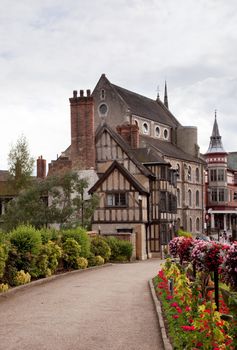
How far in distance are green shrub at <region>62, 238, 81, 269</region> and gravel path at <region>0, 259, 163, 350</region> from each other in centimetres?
425

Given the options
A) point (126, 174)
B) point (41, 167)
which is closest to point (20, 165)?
point (41, 167)

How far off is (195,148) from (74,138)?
84.6 feet

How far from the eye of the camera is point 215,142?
81.5m

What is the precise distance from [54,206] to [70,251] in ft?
42.9

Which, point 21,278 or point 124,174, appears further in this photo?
point 124,174

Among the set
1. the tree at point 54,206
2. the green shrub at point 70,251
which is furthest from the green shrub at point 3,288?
the tree at point 54,206

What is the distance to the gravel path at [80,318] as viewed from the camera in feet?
31.9

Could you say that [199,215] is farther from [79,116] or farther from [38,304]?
[38,304]

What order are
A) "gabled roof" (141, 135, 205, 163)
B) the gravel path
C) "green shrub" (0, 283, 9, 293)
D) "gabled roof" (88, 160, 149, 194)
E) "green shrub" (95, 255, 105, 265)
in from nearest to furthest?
the gravel path < "green shrub" (0, 283, 9, 293) < "green shrub" (95, 255, 105, 265) < "gabled roof" (88, 160, 149, 194) < "gabled roof" (141, 135, 205, 163)

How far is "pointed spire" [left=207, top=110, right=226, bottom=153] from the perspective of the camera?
8000cm

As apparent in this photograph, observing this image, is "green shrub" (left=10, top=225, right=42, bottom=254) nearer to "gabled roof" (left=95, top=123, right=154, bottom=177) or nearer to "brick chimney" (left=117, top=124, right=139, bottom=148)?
"gabled roof" (left=95, top=123, right=154, bottom=177)

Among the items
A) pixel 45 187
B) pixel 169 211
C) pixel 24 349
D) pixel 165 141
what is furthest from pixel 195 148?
pixel 24 349

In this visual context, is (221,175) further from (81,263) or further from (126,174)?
(81,263)

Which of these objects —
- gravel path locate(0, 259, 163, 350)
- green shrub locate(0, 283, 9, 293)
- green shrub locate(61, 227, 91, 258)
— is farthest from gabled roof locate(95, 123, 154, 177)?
green shrub locate(0, 283, 9, 293)
